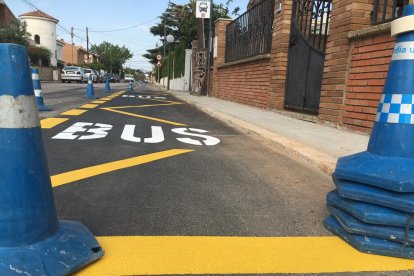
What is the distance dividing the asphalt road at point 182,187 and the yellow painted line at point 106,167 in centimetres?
1

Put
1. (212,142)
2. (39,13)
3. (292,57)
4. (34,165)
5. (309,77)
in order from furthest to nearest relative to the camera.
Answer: (39,13) < (292,57) < (309,77) < (212,142) < (34,165)

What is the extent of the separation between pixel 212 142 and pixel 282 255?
435 centimetres

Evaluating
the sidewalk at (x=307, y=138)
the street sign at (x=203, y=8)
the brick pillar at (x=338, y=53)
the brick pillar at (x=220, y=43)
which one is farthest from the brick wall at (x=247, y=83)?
the brick pillar at (x=338, y=53)

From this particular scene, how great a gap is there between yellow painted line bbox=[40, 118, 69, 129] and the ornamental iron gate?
19.8ft

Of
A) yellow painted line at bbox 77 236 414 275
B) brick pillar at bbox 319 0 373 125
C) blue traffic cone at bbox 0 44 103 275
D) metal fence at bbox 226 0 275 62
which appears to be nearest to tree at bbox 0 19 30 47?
metal fence at bbox 226 0 275 62

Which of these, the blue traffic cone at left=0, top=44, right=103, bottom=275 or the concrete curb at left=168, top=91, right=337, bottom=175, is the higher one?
the blue traffic cone at left=0, top=44, right=103, bottom=275

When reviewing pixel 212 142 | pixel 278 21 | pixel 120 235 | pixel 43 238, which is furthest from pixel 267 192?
pixel 278 21

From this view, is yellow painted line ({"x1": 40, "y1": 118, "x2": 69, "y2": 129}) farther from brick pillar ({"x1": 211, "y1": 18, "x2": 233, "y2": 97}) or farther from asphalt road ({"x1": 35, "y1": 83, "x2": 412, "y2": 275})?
brick pillar ({"x1": 211, "y1": 18, "x2": 233, "y2": 97})

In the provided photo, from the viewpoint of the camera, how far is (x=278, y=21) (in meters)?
11.7

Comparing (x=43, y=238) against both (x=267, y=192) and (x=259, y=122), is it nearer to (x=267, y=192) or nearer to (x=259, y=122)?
(x=267, y=192)

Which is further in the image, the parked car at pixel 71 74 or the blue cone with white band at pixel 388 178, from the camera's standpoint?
the parked car at pixel 71 74

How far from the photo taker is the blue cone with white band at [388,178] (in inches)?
99.1

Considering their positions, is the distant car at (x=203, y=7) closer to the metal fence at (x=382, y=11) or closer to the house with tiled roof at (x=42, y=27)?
the metal fence at (x=382, y=11)

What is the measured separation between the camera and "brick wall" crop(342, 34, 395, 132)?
6771mm
